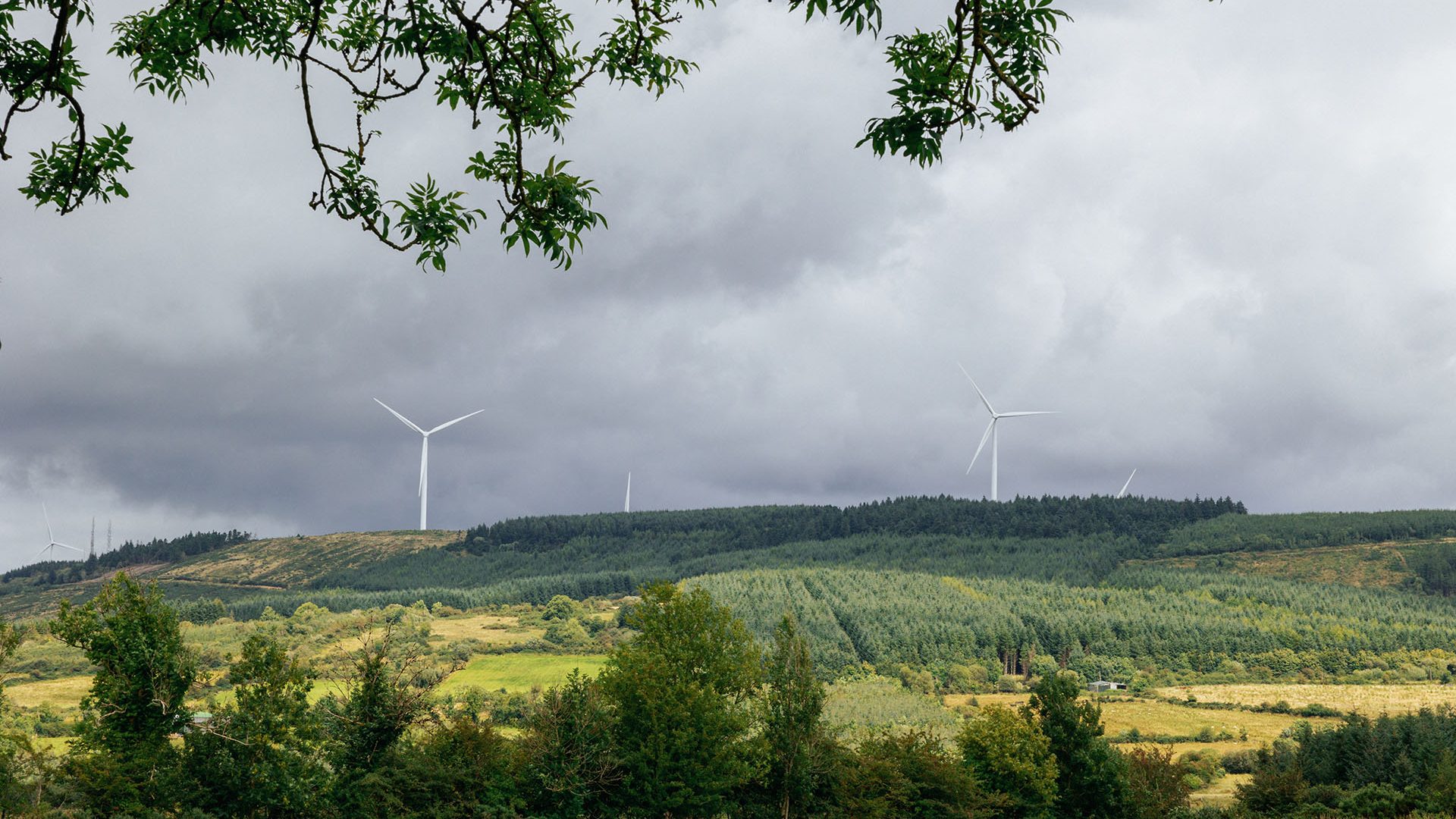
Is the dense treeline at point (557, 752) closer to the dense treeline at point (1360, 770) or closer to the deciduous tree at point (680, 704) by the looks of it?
the deciduous tree at point (680, 704)

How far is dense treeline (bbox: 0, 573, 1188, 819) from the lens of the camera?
7512cm

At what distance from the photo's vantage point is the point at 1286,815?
266 ft

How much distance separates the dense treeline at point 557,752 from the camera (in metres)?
75.1

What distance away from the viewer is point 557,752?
80.8m

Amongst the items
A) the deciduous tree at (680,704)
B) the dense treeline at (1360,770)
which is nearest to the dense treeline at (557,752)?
the deciduous tree at (680,704)

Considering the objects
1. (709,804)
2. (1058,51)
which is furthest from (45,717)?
(1058,51)

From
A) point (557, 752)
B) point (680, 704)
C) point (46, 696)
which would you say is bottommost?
point (46, 696)

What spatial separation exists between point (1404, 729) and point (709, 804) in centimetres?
6319

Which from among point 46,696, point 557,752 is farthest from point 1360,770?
point 46,696

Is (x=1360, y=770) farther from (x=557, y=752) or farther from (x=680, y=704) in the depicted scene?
(x=557, y=752)

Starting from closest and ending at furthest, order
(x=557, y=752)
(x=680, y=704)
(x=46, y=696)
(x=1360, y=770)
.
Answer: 1. (x=557, y=752)
2. (x=680, y=704)
3. (x=1360, y=770)
4. (x=46, y=696)

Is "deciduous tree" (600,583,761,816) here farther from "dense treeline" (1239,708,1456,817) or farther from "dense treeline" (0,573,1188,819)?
"dense treeline" (1239,708,1456,817)

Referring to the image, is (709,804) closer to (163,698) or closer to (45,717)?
(163,698)

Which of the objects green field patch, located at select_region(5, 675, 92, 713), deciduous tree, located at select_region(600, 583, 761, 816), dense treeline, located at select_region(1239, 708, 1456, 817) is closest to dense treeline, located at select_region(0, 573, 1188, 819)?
deciduous tree, located at select_region(600, 583, 761, 816)
